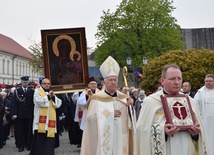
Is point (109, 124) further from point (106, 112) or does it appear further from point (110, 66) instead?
point (110, 66)

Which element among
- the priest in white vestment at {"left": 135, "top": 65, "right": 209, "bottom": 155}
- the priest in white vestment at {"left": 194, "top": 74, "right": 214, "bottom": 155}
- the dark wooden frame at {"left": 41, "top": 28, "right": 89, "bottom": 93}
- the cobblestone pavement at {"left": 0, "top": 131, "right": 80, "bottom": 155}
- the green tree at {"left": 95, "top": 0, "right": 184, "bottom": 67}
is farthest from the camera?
the green tree at {"left": 95, "top": 0, "right": 184, "bottom": 67}

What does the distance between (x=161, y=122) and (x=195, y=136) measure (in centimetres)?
40

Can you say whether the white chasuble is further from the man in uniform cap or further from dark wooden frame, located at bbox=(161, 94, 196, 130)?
dark wooden frame, located at bbox=(161, 94, 196, 130)

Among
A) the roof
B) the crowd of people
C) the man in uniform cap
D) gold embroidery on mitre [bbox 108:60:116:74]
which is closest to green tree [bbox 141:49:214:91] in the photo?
the crowd of people

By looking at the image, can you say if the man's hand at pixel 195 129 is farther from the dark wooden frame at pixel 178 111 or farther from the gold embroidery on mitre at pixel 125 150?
the gold embroidery on mitre at pixel 125 150

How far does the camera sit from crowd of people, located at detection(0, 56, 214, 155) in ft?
14.5

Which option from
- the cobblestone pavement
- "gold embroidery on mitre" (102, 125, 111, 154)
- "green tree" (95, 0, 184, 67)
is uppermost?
"green tree" (95, 0, 184, 67)

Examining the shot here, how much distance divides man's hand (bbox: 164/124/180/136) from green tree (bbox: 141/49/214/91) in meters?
26.8

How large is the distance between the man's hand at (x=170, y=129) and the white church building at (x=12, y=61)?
74311mm

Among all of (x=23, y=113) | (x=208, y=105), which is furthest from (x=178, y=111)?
(x=23, y=113)

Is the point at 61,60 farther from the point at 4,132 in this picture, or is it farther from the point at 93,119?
the point at 4,132

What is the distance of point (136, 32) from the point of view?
42.6 meters

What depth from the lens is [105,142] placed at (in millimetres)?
6812

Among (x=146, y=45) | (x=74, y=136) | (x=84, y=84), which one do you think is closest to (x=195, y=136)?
(x=84, y=84)
